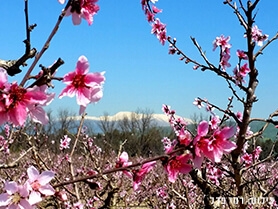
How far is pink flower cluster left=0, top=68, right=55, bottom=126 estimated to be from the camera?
0.87m

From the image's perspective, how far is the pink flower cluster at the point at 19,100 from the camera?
872 mm

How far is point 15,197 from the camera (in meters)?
0.97

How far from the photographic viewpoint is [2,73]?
2.88 feet

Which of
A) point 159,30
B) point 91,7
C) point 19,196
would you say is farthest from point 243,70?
point 19,196

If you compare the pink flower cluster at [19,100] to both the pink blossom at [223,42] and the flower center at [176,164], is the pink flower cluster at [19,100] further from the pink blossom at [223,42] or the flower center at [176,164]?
the pink blossom at [223,42]

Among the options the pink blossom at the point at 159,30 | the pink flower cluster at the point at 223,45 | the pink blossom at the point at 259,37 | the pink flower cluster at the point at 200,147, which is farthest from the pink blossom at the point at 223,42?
the pink flower cluster at the point at 200,147

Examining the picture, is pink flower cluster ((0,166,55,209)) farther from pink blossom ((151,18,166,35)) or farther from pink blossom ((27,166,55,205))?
pink blossom ((151,18,166,35))

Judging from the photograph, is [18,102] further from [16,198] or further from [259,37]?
[259,37]

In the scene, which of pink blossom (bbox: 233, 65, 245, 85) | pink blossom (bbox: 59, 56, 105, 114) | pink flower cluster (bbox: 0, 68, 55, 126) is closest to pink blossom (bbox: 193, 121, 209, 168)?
pink blossom (bbox: 59, 56, 105, 114)

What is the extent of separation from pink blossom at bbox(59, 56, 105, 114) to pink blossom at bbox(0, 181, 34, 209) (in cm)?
24

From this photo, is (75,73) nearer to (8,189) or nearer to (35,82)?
(35,82)

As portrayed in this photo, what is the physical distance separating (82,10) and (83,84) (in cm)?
20

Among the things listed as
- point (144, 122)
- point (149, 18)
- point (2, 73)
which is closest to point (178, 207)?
point (149, 18)

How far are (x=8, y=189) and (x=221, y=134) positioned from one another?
0.57 metres
